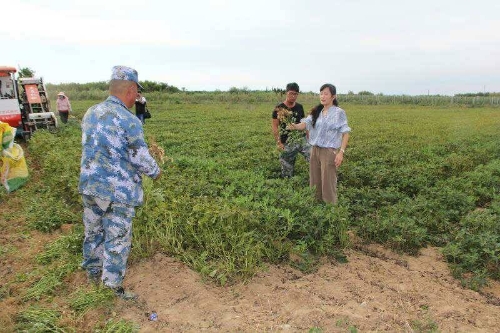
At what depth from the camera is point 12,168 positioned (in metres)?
6.84

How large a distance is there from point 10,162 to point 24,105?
7132 millimetres

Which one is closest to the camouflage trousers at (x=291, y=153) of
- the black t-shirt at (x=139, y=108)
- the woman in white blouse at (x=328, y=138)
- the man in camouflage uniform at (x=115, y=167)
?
the woman in white blouse at (x=328, y=138)

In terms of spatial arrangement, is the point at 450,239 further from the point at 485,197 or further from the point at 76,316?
the point at 76,316

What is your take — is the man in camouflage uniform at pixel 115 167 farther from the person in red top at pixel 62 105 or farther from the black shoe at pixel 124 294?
the person in red top at pixel 62 105

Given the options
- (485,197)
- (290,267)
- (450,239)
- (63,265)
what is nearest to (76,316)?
(63,265)

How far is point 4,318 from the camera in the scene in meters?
3.14

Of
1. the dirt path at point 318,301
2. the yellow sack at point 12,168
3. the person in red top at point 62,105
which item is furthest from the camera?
the person in red top at point 62,105

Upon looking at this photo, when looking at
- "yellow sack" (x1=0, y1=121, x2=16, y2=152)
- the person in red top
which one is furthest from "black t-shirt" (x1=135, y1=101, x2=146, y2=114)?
"yellow sack" (x1=0, y1=121, x2=16, y2=152)

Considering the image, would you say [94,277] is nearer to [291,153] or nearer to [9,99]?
[291,153]

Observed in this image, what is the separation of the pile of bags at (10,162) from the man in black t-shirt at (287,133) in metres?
4.23

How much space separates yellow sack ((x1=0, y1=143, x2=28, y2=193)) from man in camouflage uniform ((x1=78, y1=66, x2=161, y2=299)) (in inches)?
160

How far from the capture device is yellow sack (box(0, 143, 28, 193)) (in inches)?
263

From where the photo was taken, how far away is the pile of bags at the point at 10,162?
6512 millimetres

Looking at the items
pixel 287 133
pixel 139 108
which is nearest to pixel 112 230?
pixel 287 133
